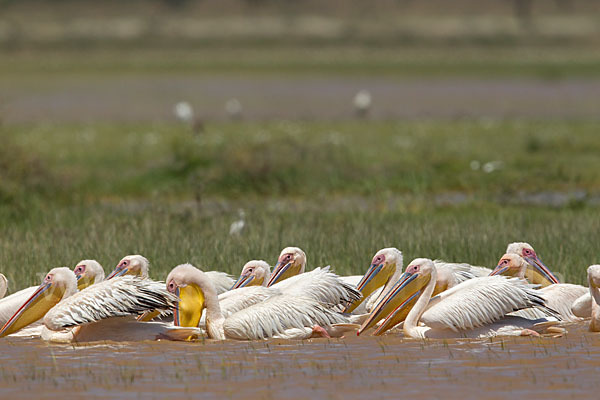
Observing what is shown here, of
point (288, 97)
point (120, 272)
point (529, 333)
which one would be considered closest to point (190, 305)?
point (120, 272)

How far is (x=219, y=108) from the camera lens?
42875mm

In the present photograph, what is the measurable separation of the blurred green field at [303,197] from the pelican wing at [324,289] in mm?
1806

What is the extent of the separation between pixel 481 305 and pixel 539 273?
1590 millimetres

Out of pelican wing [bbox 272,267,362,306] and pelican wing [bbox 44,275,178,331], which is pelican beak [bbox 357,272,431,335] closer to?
pelican wing [bbox 272,267,362,306]

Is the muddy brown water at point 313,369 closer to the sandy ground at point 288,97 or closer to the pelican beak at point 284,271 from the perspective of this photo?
the pelican beak at point 284,271

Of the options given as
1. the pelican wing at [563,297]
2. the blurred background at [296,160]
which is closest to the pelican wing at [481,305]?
the pelican wing at [563,297]

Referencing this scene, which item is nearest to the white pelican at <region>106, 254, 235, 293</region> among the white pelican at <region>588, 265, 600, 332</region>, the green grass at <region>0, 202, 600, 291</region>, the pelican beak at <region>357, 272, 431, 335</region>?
the green grass at <region>0, 202, 600, 291</region>

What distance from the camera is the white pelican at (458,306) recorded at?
9.09 meters

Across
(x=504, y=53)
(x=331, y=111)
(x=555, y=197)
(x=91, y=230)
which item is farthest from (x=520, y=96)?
(x=504, y=53)

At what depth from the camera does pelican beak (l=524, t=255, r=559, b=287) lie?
33.9 ft

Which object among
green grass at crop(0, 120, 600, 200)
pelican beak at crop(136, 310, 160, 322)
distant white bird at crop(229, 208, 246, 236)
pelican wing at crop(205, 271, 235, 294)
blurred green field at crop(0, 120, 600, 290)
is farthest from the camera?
green grass at crop(0, 120, 600, 200)

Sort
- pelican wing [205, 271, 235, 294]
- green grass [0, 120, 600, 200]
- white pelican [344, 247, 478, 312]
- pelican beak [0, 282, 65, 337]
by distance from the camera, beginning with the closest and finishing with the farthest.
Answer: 1. pelican beak [0, 282, 65, 337]
2. white pelican [344, 247, 478, 312]
3. pelican wing [205, 271, 235, 294]
4. green grass [0, 120, 600, 200]

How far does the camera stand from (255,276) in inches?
402

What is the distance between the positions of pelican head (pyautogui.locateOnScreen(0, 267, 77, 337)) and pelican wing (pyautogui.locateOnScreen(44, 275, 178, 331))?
Result: 31 centimetres
